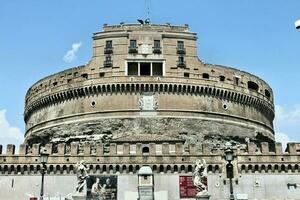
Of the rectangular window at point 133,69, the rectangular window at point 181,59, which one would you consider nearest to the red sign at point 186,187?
the rectangular window at point 133,69

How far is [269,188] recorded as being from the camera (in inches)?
1280

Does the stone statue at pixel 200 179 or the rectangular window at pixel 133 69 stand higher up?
the rectangular window at pixel 133 69

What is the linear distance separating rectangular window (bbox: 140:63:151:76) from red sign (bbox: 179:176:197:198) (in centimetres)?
1394

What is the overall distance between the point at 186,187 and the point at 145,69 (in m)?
14.9

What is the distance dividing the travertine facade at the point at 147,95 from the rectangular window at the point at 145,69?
7 centimetres

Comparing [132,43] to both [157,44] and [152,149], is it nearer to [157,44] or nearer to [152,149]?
[157,44]

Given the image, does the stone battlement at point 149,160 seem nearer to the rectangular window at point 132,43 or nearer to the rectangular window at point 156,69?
the rectangular window at point 156,69

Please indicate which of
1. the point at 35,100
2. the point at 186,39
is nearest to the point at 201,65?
the point at 186,39

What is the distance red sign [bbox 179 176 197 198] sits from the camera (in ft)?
105

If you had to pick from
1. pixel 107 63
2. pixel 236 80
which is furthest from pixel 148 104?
pixel 236 80

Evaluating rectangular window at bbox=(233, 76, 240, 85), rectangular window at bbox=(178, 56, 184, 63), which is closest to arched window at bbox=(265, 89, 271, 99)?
rectangular window at bbox=(233, 76, 240, 85)

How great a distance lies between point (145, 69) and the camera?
1719 inches

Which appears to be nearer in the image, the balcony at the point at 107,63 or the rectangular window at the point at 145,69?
the balcony at the point at 107,63

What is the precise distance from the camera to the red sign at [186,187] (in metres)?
31.9
